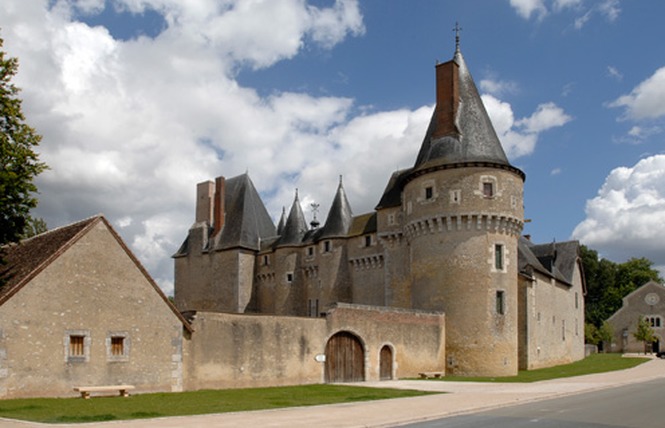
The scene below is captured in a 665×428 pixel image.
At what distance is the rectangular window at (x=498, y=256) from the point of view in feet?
115

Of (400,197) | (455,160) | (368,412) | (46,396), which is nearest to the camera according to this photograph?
(368,412)

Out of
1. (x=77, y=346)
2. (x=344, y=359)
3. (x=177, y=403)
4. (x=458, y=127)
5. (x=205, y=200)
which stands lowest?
(x=344, y=359)

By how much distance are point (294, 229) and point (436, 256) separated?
16.7m

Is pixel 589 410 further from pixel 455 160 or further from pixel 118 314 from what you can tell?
pixel 455 160

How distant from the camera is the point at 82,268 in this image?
2170 centimetres

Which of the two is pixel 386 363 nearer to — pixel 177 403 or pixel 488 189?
pixel 488 189

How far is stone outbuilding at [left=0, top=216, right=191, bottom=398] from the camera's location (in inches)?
784

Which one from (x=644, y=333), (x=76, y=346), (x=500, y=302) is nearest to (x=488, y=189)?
(x=500, y=302)

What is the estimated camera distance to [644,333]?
2554 inches

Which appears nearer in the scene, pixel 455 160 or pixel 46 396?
pixel 46 396

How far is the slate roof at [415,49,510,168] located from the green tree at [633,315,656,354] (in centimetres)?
3804

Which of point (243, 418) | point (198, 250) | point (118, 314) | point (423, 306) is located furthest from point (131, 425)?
point (198, 250)

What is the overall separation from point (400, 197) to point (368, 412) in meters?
25.4

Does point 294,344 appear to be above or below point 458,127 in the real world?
below
